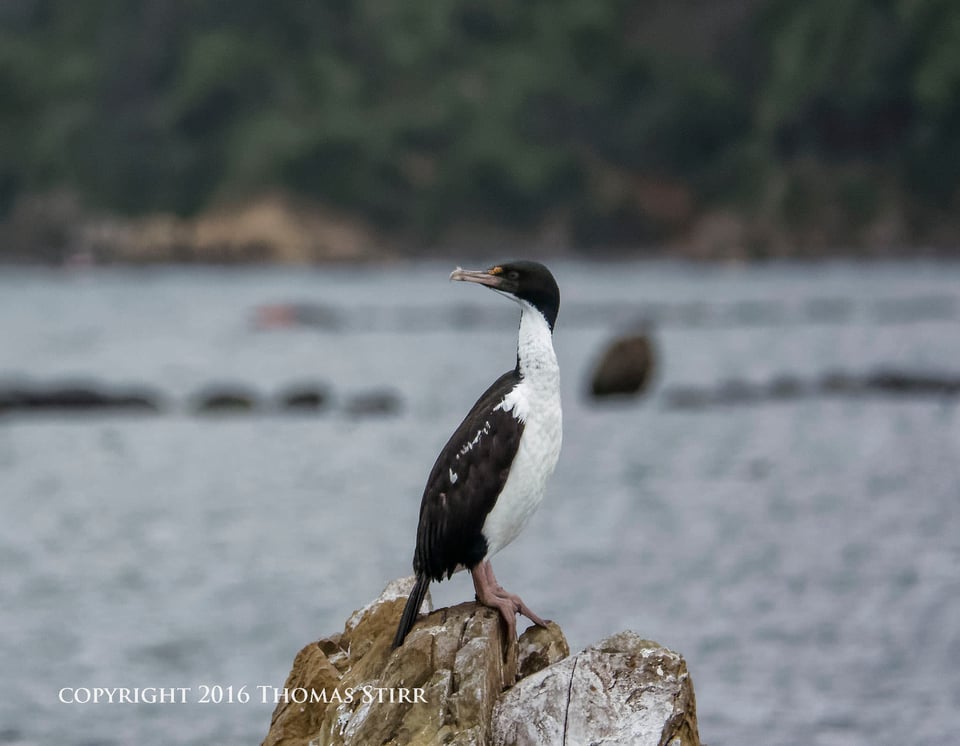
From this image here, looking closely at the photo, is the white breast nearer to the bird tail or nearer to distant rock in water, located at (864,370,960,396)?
the bird tail

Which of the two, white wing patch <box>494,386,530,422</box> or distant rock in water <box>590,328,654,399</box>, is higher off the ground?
distant rock in water <box>590,328,654,399</box>

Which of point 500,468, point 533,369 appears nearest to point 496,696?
point 500,468

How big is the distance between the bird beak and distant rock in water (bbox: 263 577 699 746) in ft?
6.59

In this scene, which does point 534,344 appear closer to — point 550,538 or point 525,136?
point 550,538

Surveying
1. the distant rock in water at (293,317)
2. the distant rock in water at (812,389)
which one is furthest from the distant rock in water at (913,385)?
the distant rock in water at (293,317)

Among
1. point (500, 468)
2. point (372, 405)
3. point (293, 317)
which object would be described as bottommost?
point (500, 468)

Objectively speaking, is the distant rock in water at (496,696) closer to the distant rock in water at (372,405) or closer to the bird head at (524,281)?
the bird head at (524,281)

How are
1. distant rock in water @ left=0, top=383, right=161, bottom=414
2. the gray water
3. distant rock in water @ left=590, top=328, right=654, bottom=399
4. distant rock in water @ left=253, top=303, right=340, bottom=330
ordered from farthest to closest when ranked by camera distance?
distant rock in water @ left=253, top=303, right=340, bottom=330
distant rock in water @ left=0, top=383, right=161, bottom=414
distant rock in water @ left=590, top=328, right=654, bottom=399
the gray water

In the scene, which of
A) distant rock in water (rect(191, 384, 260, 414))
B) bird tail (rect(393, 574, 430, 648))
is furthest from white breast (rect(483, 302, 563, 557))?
distant rock in water (rect(191, 384, 260, 414))

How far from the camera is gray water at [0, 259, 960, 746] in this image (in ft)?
66.5

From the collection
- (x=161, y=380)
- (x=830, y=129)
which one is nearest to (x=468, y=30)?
(x=830, y=129)

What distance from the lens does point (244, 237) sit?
180m

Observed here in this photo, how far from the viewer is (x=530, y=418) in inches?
449

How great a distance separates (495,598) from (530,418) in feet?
3.71
